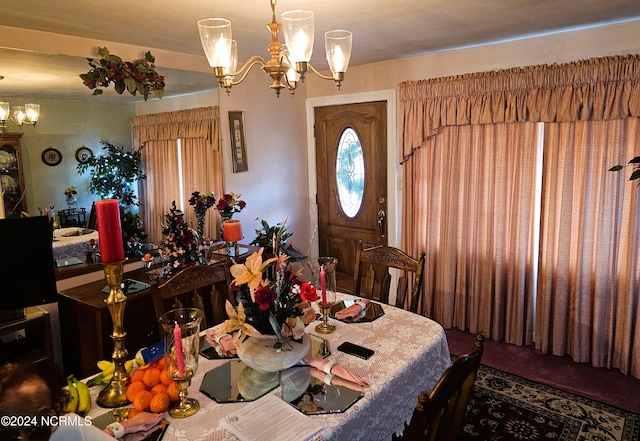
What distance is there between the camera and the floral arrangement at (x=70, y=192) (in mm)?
2756

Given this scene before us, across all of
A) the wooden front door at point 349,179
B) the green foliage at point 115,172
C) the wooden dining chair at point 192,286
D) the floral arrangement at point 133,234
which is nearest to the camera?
the wooden dining chair at point 192,286

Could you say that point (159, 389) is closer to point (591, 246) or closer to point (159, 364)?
point (159, 364)

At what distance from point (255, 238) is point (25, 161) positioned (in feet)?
6.38

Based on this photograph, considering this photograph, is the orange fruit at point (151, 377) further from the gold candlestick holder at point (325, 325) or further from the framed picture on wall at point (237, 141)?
the framed picture on wall at point (237, 141)

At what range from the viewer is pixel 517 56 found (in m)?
3.26

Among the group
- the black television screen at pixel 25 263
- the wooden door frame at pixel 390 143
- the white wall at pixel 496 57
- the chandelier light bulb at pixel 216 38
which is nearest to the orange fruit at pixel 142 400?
the black television screen at pixel 25 263

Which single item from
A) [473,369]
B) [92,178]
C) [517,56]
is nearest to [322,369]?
[473,369]

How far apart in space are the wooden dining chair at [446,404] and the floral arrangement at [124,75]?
8.79 ft

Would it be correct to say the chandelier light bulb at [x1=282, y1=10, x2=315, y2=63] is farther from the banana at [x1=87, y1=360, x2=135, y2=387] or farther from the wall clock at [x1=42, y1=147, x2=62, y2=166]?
the wall clock at [x1=42, y1=147, x2=62, y2=166]

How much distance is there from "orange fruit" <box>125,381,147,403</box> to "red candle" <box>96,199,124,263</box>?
1.45ft

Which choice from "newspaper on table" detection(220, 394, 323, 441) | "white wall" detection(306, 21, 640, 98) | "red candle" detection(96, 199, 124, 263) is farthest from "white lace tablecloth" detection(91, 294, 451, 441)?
"white wall" detection(306, 21, 640, 98)

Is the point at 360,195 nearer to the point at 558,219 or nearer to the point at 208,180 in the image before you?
the point at 208,180

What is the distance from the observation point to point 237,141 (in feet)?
12.6

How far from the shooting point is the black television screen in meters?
2.16
